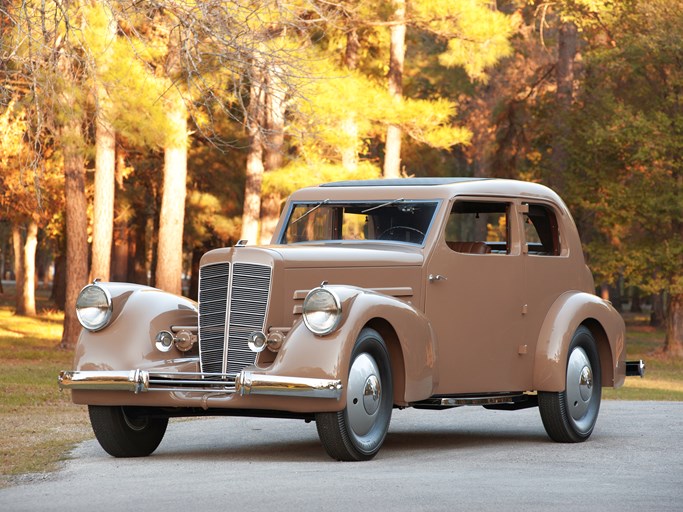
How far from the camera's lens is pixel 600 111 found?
30.5 metres

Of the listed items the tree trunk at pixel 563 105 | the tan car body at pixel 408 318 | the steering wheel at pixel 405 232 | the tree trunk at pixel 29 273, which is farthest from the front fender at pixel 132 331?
the tree trunk at pixel 29 273

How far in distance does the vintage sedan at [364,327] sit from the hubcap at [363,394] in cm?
1

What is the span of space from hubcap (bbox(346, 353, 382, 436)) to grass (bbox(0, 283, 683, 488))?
213 centimetres

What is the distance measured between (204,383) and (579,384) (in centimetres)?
359

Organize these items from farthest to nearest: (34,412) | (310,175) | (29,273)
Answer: (29,273)
(310,175)
(34,412)

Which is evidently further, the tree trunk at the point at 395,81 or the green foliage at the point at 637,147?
the green foliage at the point at 637,147

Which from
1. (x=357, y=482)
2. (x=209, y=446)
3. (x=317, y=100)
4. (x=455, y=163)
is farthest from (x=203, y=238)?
(x=357, y=482)

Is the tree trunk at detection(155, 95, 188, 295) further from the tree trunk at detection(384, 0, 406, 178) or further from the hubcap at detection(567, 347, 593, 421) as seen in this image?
the hubcap at detection(567, 347, 593, 421)

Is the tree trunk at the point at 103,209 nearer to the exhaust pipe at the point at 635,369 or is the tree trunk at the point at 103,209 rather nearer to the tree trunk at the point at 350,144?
the tree trunk at the point at 350,144

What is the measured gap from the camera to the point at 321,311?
28.7 feet

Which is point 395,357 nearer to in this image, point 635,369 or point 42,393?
point 635,369

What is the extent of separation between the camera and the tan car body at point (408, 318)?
Result: 28.9 feet

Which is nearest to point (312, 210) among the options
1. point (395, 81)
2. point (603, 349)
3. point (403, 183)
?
point (403, 183)

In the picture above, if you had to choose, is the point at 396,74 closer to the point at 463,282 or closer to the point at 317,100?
the point at 317,100
